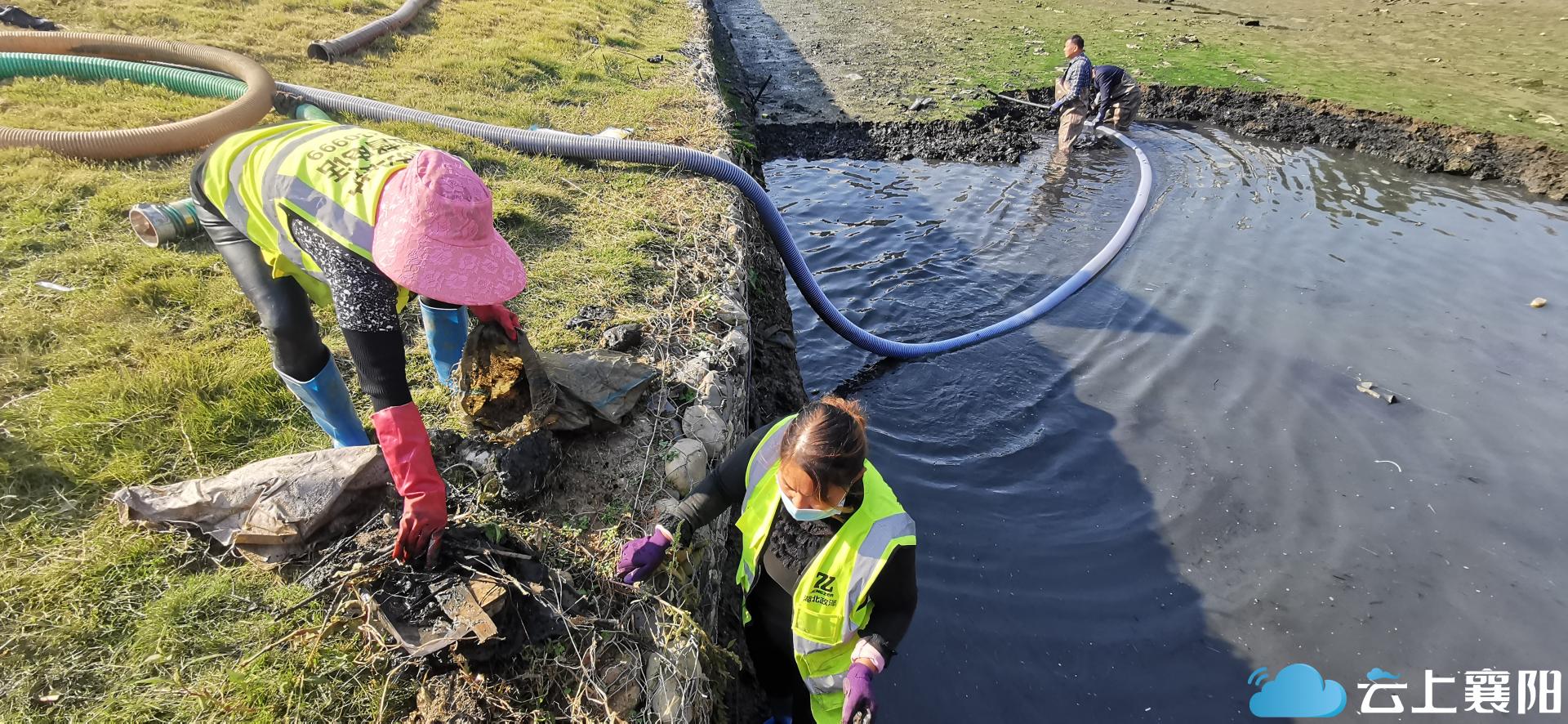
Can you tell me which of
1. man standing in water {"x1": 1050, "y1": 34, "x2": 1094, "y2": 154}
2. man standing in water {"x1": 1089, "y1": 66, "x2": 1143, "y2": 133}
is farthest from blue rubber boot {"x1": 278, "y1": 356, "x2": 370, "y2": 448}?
man standing in water {"x1": 1089, "y1": 66, "x2": 1143, "y2": 133}

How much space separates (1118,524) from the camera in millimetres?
4473

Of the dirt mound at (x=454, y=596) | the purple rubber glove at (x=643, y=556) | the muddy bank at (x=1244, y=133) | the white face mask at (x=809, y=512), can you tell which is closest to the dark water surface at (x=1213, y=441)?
the muddy bank at (x=1244, y=133)

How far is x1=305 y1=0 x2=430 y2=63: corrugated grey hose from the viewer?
757cm

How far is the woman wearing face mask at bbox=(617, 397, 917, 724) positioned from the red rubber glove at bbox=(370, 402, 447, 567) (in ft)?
2.20

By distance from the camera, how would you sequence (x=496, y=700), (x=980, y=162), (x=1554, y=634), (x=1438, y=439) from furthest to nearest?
(x=980, y=162), (x=1438, y=439), (x=1554, y=634), (x=496, y=700)

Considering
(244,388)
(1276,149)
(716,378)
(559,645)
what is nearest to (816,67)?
(1276,149)

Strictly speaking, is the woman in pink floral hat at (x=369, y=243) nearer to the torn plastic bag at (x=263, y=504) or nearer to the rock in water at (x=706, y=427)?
the torn plastic bag at (x=263, y=504)

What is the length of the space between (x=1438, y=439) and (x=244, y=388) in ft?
25.4

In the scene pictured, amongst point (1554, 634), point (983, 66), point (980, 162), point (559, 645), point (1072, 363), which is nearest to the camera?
point (559, 645)

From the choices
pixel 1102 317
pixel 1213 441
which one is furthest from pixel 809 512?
pixel 1102 317

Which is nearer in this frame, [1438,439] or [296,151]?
[296,151]

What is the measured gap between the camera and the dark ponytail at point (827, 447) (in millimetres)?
1985

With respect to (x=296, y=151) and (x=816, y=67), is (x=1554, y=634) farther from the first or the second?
(x=816, y=67)

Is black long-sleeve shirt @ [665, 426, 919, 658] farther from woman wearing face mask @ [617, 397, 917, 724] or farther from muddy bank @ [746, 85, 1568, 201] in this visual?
muddy bank @ [746, 85, 1568, 201]
